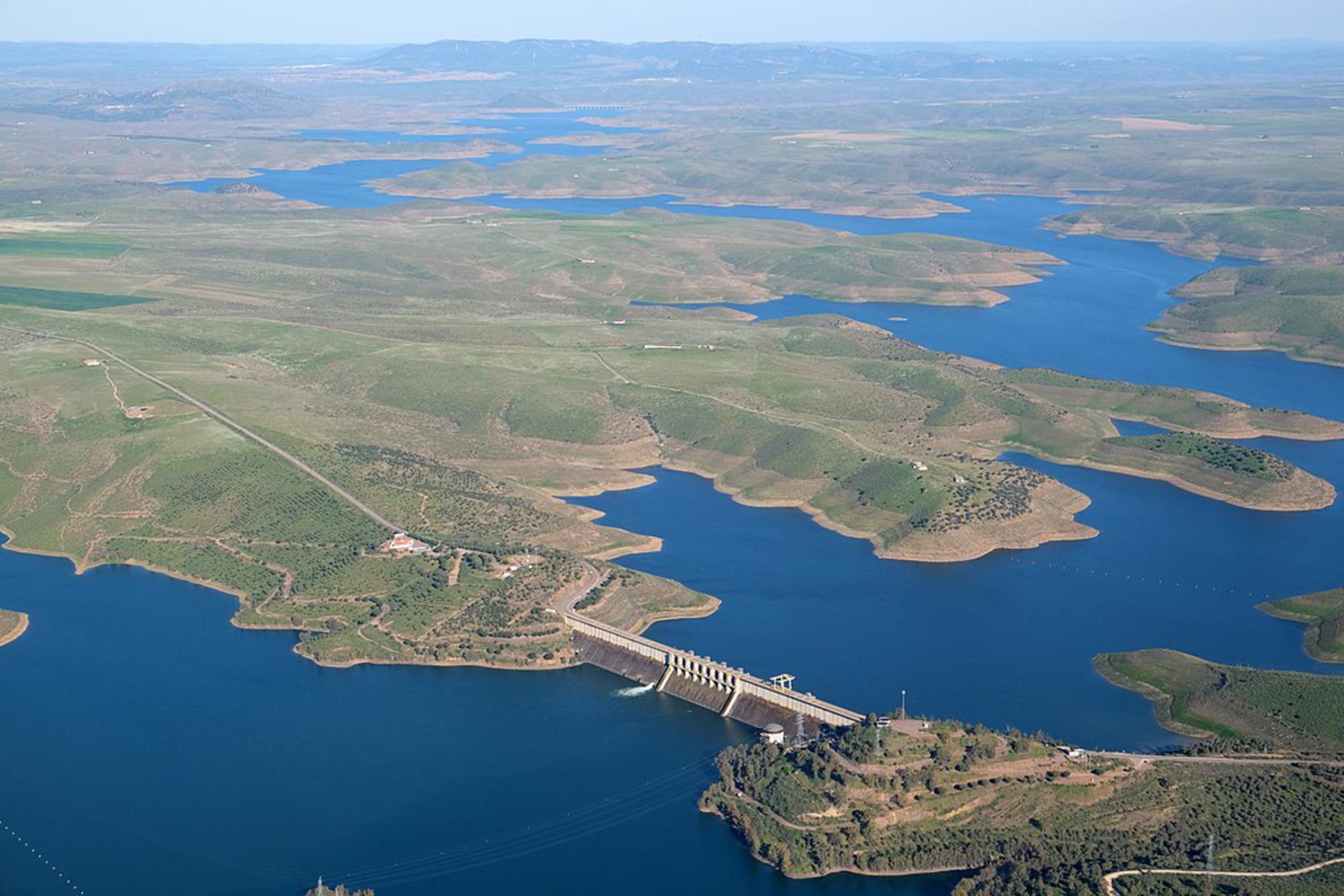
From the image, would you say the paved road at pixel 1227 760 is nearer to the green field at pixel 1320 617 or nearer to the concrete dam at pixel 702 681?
the concrete dam at pixel 702 681

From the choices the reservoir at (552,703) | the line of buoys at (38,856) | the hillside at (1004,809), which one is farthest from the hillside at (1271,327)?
the line of buoys at (38,856)

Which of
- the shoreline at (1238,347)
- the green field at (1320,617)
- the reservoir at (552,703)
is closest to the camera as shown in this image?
the reservoir at (552,703)

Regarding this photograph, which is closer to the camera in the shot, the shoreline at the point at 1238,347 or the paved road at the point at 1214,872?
the paved road at the point at 1214,872

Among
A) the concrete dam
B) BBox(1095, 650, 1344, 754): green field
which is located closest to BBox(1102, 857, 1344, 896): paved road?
BBox(1095, 650, 1344, 754): green field

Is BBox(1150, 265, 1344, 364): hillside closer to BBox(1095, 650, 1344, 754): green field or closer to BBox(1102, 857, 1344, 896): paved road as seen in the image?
BBox(1095, 650, 1344, 754): green field

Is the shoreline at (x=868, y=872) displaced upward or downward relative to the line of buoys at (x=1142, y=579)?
upward


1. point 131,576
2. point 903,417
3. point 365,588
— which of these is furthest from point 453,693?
point 903,417
